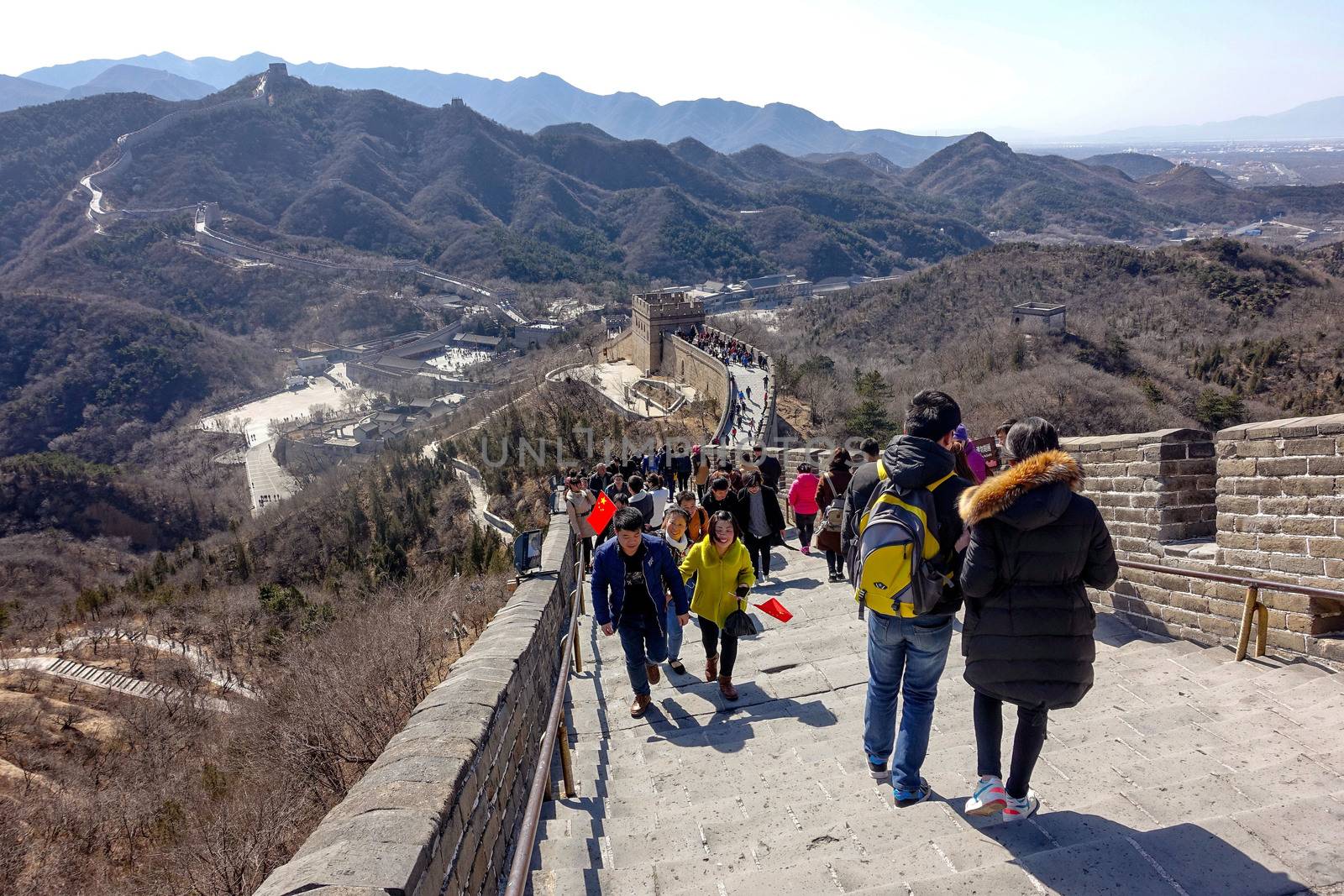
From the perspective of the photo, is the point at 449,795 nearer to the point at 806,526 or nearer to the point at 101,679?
the point at 806,526

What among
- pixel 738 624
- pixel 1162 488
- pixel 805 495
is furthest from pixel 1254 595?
pixel 805 495

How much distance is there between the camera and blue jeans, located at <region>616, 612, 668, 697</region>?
5027 mm

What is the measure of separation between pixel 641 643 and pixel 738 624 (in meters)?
0.61

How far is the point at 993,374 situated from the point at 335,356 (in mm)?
69543

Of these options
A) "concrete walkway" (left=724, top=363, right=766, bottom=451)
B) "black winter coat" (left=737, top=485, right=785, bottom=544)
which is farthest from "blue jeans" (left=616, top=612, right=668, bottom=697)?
"concrete walkway" (left=724, top=363, right=766, bottom=451)

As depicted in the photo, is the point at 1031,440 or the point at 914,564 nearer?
the point at 1031,440

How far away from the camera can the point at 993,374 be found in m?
42.0

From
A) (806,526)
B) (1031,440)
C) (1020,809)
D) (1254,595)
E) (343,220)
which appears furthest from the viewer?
(343,220)

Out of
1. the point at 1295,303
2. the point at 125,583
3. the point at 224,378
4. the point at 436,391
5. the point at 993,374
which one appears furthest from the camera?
the point at 224,378

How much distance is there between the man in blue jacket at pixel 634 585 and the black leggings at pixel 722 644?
0.25 metres

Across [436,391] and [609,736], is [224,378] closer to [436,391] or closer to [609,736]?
[436,391]

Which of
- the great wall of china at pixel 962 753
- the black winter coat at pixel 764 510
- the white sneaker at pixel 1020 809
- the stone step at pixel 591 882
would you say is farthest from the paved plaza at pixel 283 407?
the white sneaker at pixel 1020 809

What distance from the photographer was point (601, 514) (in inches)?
308

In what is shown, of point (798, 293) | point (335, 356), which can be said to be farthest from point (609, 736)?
point (798, 293)
